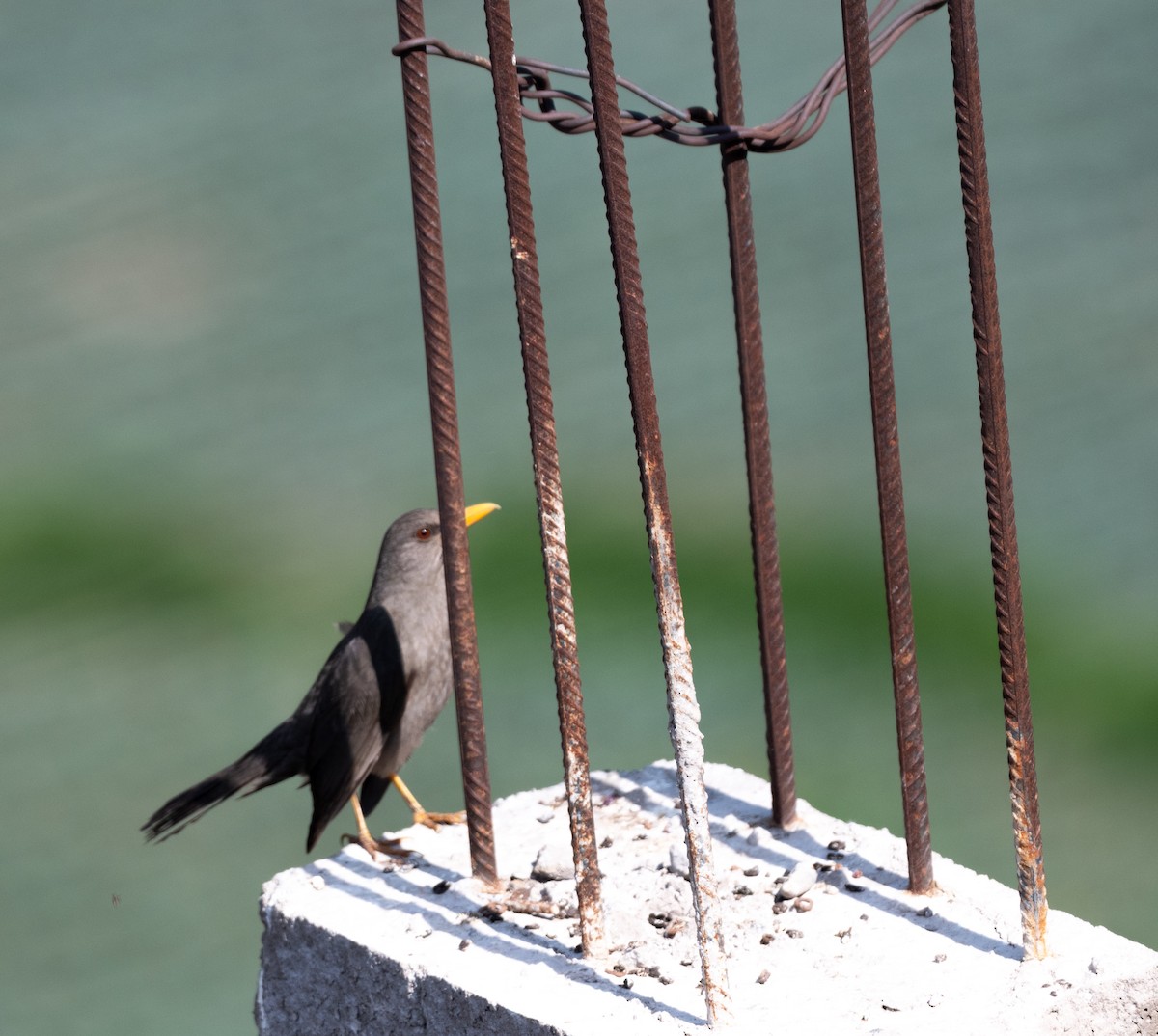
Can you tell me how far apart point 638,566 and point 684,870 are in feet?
12.3

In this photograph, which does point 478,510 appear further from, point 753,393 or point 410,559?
point 753,393

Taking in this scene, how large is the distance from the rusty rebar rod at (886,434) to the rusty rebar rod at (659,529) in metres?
0.44

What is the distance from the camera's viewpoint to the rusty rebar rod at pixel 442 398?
10.7 ft

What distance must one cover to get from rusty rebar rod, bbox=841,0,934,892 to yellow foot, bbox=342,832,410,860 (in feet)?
3.66

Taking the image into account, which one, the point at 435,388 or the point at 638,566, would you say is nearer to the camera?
the point at 435,388

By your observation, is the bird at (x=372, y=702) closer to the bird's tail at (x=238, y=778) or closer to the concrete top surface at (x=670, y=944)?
the bird's tail at (x=238, y=778)

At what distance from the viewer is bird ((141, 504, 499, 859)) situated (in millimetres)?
4562

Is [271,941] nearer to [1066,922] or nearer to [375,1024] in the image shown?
[375,1024]

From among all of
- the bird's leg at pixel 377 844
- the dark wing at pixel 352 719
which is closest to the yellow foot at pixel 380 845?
the bird's leg at pixel 377 844

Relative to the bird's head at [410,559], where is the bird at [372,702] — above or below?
below

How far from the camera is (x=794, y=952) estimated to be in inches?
134

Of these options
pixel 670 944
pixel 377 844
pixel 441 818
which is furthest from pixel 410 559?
pixel 670 944

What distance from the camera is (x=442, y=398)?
131 inches

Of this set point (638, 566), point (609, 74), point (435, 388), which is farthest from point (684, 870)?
point (638, 566)
